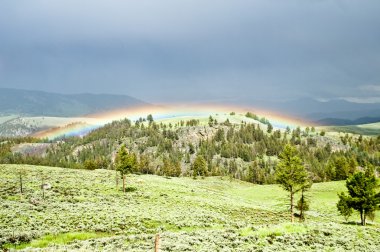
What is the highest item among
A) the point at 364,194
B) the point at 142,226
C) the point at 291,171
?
the point at 291,171

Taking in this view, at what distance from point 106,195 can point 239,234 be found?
35833mm

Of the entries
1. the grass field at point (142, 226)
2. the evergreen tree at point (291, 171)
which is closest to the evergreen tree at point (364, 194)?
the evergreen tree at point (291, 171)

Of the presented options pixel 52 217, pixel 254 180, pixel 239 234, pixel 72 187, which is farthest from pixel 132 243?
pixel 254 180

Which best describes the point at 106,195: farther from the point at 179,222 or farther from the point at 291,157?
the point at 291,157

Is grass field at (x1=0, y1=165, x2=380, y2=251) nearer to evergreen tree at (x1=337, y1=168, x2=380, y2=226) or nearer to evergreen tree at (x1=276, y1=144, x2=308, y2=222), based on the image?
evergreen tree at (x1=276, y1=144, x2=308, y2=222)

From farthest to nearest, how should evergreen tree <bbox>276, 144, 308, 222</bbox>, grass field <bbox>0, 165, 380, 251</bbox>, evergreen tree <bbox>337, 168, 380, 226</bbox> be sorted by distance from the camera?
1. evergreen tree <bbox>337, 168, 380, 226</bbox>
2. evergreen tree <bbox>276, 144, 308, 222</bbox>
3. grass field <bbox>0, 165, 380, 251</bbox>

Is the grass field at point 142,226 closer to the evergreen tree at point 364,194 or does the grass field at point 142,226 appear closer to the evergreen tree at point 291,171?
the evergreen tree at point 291,171

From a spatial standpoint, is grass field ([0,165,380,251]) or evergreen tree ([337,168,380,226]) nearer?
grass field ([0,165,380,251])

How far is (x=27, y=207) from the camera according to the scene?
4509 cm

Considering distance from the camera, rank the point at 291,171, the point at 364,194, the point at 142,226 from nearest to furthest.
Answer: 1. the point at 142,226
2. the point at 291,171
3. the point at 364,194

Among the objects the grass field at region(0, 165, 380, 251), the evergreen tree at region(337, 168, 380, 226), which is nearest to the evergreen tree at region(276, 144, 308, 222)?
the grass field at region(0, 165, 380, 251)

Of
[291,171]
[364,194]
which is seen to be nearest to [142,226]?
[291,171]

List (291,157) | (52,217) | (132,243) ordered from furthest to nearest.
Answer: (291,157) < (52,217) < (132,243)

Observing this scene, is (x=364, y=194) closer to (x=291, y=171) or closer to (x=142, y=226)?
(x=291, y=171)
